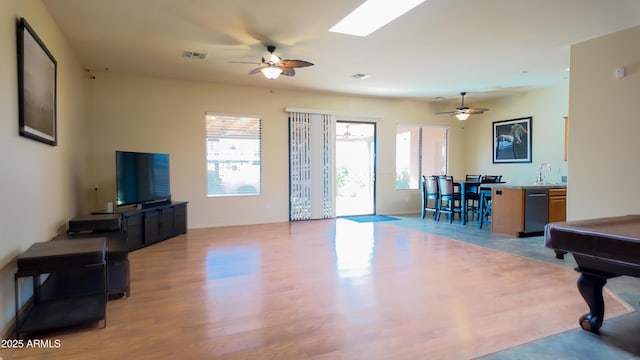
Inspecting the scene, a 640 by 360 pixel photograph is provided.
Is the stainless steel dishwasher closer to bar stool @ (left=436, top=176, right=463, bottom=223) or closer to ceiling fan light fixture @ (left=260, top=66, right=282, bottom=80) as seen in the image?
bar stool @ (left=436, top=176, right=463, bottom=223)

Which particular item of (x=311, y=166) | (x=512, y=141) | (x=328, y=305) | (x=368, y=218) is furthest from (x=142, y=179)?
(x=512, y=141)

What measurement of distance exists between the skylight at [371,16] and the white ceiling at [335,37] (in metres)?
0.11

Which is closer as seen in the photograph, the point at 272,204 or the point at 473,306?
the point at 473,306

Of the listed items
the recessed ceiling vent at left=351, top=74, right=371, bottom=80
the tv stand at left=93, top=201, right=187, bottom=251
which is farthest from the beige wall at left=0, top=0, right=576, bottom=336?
the recessed ceiling vent at left=351, top=74, right=371, bottom=80

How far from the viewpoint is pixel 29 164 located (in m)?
3.00

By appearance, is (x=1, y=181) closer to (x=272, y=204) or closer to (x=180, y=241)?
(x=180, y=241)

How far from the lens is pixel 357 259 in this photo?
179 inches

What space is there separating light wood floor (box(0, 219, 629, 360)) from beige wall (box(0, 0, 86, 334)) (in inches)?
31.3

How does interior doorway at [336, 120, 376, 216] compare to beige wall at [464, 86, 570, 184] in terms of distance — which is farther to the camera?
interior doorway at [336, 120, 376, 216]

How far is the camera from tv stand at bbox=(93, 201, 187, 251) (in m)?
5.00

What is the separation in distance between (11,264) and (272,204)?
205 inches

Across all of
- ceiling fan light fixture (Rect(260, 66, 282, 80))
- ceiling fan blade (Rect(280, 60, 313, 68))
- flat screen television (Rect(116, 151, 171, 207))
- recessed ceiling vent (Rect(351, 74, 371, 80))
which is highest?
recessed ceiling vent (Rect(351, 74, 371, 80))

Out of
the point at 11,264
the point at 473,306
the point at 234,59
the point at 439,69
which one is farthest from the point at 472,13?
the point at 11,264

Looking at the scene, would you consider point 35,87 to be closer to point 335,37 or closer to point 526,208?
point 335,37
